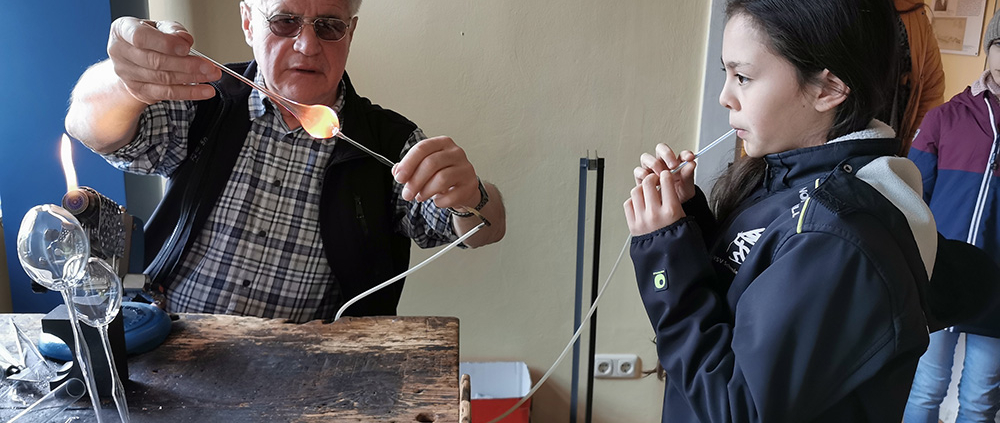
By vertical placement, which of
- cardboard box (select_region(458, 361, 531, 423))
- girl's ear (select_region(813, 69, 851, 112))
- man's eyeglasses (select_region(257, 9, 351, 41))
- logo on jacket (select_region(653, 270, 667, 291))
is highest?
man's eyeglasses (select_region(257, 9, 351, 41))

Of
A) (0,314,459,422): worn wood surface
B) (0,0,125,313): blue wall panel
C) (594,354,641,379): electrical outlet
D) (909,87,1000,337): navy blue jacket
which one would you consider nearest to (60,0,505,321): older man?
(0,314,459,422): worn wood surface

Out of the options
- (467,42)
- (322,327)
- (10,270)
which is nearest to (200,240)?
(322,327)

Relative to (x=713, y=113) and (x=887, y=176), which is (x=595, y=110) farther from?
(x=887, y=176)

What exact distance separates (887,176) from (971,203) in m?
1.57

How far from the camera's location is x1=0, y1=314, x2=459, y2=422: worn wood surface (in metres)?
0.88

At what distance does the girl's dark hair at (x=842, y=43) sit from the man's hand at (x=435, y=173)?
0.54m

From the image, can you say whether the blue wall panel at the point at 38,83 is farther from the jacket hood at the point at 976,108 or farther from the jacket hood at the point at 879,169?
the jacket hood at the point at 976,108

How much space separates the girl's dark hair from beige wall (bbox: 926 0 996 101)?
1.93 metres

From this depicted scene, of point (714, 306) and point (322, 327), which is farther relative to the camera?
point (322, 327)

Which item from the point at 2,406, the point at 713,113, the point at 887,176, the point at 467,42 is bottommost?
the point at 2,406

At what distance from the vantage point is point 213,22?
6.64 feet

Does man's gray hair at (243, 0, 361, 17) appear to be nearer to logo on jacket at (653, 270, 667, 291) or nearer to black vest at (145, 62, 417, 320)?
black vest at (145, 62, 417, 320)

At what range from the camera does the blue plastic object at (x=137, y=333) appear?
985 millimetres

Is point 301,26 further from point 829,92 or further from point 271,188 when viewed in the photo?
point 829,92
